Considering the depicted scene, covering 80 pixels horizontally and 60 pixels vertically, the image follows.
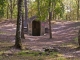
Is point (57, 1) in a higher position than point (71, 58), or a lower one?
higher

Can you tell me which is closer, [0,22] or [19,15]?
[19,15]

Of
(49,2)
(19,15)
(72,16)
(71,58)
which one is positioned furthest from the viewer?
(72,16)

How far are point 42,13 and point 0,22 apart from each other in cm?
1771

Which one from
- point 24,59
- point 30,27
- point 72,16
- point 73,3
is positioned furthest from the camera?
point 72,16

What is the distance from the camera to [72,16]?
2665 inches

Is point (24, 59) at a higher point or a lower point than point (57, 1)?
lower

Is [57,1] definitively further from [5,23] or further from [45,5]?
[5,23]

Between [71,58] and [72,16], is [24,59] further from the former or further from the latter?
[72,16]

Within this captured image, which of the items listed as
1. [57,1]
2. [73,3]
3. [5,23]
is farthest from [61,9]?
[73,3]

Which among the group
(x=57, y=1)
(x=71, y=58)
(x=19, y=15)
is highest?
(x=57, y=1)

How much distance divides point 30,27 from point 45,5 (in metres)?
6.86

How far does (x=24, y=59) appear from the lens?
11242 mm

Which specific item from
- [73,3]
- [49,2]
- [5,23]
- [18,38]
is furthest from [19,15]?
[73,3]

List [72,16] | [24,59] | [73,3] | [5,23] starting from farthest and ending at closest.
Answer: [72,16] < [73,3] < [5,23] < [24,59]
